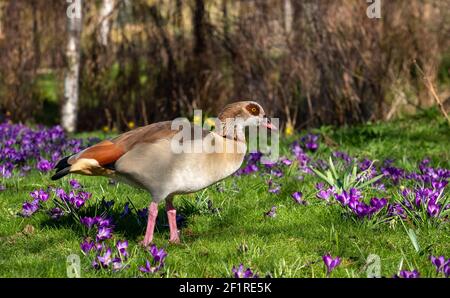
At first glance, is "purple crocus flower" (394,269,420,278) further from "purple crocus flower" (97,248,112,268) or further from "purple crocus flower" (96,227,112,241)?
"purple crocus flower" (96,227,112,241)

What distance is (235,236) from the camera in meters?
5.18

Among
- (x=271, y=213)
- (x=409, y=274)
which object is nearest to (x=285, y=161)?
(x=271, y=213)

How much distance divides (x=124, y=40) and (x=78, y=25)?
0.85m

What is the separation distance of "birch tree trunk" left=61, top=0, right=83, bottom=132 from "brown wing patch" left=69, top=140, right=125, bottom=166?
26.0 ft

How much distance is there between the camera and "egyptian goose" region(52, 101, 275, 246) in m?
4.84

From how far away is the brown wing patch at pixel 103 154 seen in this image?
16.0ft

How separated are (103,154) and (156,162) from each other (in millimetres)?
378

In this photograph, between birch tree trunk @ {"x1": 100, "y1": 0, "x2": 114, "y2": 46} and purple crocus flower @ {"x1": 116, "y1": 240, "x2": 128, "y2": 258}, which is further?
birch tree trunk @ {"x1": 100, "y1": 0, "x2": 114, "y2": 46}

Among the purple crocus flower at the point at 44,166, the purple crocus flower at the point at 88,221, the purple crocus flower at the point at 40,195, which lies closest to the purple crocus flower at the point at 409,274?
the purple crocus flower at the point at 88,221

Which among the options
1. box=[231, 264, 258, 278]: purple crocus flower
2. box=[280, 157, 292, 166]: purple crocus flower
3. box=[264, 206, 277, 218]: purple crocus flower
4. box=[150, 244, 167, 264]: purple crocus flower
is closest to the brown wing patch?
box=[150, 244, 167, 264]: purple crocus flower

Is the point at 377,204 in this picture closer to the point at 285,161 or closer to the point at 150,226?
the point at 150,226

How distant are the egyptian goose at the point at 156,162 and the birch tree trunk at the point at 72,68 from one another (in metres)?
7.81
